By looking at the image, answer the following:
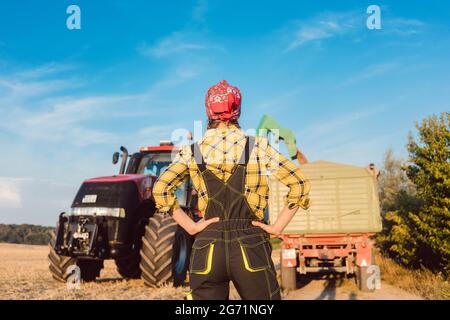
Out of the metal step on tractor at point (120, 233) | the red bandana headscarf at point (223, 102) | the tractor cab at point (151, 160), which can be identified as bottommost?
the metal step on tractor at point (120, 233)

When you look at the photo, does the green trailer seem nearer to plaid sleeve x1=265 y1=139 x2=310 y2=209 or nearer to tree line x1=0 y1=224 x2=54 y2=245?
plaid sleeve x1=265 y1=139 x2=310 y2=209

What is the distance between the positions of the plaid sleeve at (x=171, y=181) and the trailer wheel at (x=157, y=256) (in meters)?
5.26

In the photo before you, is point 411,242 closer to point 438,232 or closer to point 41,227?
point 438,232


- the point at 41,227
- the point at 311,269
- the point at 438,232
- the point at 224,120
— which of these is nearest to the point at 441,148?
the point at 438,232

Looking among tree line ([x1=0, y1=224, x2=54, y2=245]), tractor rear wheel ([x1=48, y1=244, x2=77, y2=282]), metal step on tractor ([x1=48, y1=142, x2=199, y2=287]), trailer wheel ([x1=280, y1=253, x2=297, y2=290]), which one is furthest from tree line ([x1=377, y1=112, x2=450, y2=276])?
tree line ([x1=0, y1=224, x2=54, y2=245])

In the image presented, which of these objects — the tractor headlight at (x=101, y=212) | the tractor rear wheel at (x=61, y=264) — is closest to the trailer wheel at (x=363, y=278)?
the tractor headlight at (x=101, y=212)

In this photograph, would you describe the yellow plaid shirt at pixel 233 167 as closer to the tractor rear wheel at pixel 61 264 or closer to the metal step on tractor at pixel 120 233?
the metal step on tractor at pixel 120 233

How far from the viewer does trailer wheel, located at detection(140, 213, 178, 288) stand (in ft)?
24.8

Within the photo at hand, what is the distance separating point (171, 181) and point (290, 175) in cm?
70

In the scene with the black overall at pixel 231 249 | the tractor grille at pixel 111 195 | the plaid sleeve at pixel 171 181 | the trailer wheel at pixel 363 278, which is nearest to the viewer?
the black overall at pixel 231 249

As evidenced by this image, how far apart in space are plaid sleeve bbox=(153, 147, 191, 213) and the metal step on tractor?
5.27 metres

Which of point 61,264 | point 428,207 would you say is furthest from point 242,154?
point 428,207

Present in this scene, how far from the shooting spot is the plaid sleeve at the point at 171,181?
8.00 ft

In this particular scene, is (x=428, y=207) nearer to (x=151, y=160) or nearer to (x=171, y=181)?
(x=151, y=160)
